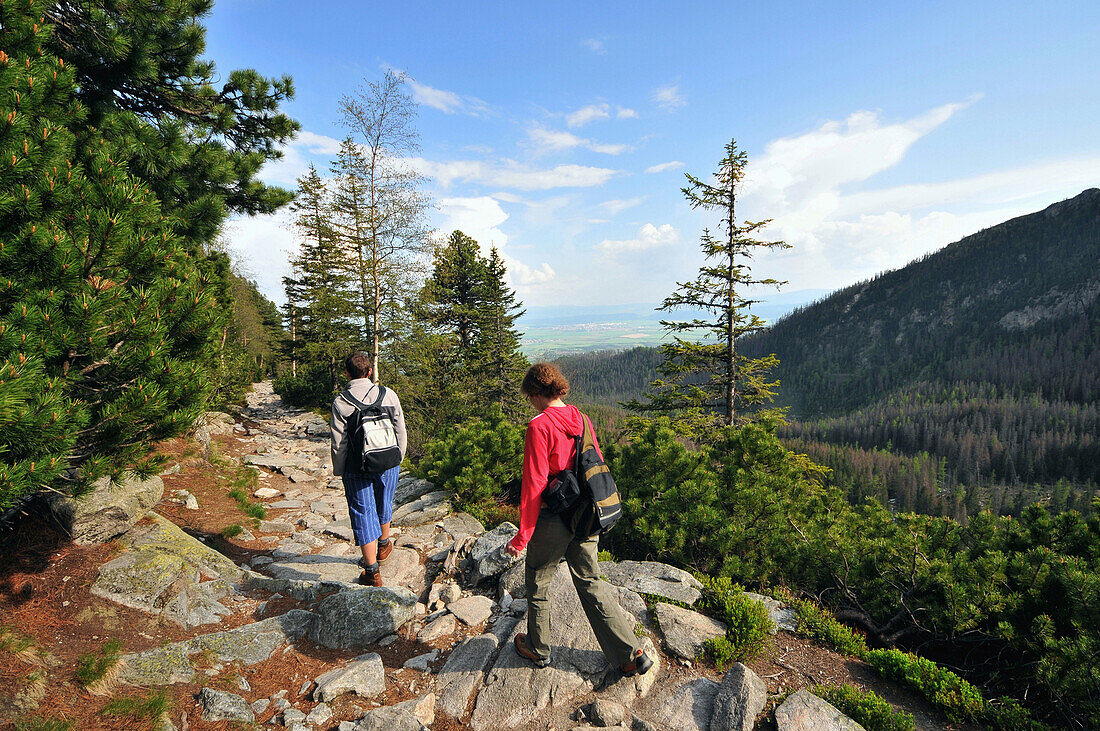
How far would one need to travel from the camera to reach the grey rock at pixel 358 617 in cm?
458

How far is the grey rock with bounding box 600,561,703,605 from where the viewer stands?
517cm

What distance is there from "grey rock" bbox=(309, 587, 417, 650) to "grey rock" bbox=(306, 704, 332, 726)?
0.92 metres

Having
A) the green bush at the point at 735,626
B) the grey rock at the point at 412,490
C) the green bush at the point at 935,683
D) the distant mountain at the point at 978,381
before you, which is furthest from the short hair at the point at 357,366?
the distant mountain at the point at 978,381

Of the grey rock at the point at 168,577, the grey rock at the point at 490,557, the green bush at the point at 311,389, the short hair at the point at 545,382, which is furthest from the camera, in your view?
the green bush at the point at 311,389

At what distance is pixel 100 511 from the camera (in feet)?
16.4

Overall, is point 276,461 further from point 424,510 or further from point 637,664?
point 637,664

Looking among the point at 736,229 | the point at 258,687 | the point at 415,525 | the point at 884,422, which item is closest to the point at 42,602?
the point at 258,687

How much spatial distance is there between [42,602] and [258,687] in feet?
7.25

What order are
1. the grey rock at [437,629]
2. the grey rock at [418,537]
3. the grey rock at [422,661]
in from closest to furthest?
the grey rock at [422,661] → the grey rock at [437,629] → the grey rock at [418,537]

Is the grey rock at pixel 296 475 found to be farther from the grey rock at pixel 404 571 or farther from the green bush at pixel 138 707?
the green bush at pixel 138 707

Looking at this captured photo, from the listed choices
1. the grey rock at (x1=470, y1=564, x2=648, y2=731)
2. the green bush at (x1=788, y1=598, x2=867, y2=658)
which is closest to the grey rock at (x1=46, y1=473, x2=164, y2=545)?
the grey rock at (x1=470, y1=564, x2=648, y2=731)

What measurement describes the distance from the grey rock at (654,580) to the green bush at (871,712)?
5.31 ft

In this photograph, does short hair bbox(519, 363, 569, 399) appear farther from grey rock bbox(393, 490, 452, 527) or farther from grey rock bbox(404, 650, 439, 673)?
grey rock bbox(393, 490, 452, 527)

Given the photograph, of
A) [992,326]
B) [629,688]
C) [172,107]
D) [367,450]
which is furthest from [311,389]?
[992,326]
